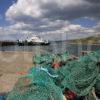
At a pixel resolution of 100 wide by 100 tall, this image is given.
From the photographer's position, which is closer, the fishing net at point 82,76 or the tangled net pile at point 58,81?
the tangled net pile at point 58,81

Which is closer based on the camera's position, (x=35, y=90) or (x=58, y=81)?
(x=35, y=90)

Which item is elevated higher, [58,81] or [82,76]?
[82,76]

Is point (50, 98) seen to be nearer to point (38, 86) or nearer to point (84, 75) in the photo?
point (38, 86)

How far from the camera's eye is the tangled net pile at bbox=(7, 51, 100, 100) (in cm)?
478

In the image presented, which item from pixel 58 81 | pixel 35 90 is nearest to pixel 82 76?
pixel 58 81

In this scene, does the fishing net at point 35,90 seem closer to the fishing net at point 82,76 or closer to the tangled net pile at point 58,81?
the tangled net pile at point 58,81

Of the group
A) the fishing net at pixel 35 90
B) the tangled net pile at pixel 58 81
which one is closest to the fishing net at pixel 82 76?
the tangled net pile at pixel 58 81

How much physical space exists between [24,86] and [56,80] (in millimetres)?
1688

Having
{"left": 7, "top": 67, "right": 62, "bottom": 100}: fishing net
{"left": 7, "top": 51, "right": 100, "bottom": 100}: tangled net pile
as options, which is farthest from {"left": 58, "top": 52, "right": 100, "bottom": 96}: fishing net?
{"left": 7, "top": 67, "right": 62, "bottom": 100}: fishing net

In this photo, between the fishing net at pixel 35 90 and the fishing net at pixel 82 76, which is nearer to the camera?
the fishing net at pixel 35 90

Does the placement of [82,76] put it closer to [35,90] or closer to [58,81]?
[58,81]

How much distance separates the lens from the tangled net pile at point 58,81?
478cm

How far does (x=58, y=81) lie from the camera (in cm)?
655

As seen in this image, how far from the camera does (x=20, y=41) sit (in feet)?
244
